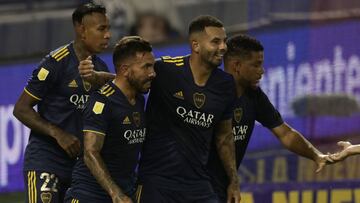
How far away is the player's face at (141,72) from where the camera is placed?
283 inches

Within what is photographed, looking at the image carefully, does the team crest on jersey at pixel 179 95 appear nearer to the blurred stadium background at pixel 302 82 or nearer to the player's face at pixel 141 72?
the player's face at pixel 141 72

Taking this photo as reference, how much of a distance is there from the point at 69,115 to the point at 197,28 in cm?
113

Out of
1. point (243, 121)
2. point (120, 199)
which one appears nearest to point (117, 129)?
point (120, 199)

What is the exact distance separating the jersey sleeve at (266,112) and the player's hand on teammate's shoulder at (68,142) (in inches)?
51.1

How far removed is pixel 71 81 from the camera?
794cm

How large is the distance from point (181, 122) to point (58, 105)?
99 cm

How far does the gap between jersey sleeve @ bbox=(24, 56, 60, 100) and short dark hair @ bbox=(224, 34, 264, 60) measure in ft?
3.89

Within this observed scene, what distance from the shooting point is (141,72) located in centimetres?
718

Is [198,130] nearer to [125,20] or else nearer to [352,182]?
[352,182]

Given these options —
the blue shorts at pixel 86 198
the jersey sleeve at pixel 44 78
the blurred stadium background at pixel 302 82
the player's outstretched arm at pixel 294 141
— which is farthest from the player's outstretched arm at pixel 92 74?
the blurred stadium background at pixel 302 82

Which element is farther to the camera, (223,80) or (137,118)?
(223,80)

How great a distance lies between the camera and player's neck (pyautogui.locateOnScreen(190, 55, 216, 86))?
7504 mm

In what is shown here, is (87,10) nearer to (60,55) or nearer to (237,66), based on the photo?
(60,55)

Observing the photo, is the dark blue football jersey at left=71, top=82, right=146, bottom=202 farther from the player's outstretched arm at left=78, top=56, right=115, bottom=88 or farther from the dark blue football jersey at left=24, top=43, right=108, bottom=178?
the dark blue football jersey at left=24, top=43, right=108, bottom=178
